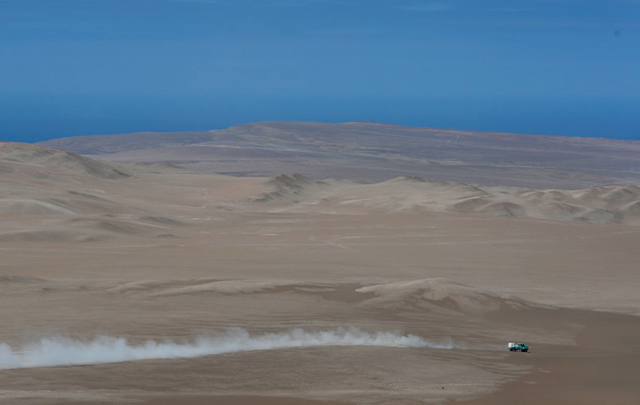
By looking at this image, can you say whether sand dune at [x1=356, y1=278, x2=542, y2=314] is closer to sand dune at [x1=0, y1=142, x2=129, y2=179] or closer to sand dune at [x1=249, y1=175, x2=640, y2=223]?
sand dune at [x1=249, y1=175, x2=640, y2=223]

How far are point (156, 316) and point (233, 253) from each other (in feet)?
59.9

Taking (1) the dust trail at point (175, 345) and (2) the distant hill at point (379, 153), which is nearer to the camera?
(1) the dust trail at point (175, 345)

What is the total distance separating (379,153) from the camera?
5586 inches

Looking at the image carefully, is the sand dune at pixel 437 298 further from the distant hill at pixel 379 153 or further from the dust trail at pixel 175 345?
the distant hill at pixel 379 153

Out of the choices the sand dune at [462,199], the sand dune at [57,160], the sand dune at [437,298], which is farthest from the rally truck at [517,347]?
the sand dune at [57,160]

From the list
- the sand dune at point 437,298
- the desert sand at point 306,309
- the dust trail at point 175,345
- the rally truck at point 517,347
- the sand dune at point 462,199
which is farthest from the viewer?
the sand dune at point 462,199

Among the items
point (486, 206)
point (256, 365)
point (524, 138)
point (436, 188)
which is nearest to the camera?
point (256, 365)

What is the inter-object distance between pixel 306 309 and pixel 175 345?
6.07 metres

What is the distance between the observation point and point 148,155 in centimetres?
13588

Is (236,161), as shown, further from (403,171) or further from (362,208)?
(362,208)

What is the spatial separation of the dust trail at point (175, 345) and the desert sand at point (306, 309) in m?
0.06

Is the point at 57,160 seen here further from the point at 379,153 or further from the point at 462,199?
the point at 379,153

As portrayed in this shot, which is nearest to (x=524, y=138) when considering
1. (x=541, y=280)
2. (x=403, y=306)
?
(x=541, y=280)

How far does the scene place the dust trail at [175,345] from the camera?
16797mm
